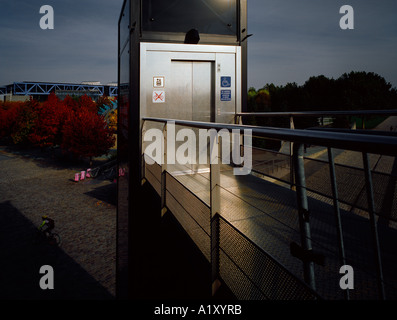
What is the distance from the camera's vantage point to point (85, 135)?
1239 inches

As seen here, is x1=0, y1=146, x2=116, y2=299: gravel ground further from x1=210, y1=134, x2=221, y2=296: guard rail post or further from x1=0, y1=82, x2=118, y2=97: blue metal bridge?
x1=0, y1=82, x2=118, y2=97: blue metal bridge

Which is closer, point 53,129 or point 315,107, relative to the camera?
point 53,129

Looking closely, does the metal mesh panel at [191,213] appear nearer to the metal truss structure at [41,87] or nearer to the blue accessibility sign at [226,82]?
the blue accessibility sign at [226,82]

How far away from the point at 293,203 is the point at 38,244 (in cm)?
1802

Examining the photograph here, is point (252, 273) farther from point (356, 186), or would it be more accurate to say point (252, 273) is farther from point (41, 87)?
point (41, 87)

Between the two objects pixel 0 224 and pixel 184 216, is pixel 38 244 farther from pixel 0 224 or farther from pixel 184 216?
pixel 184 216

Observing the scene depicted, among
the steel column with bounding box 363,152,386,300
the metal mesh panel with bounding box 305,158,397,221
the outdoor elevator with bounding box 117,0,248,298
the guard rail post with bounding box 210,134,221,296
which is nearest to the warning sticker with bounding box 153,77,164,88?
the outdoor elevator with bounding box 117,0,248,298

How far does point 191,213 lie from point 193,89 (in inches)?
179

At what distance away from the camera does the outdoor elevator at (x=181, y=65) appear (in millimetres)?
5984

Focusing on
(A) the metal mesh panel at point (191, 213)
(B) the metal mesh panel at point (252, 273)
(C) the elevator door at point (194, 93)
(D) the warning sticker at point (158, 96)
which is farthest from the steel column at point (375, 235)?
(D) the warning sticker at point (158, 96)

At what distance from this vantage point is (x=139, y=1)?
585cm

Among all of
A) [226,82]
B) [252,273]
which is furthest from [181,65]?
[252,273]

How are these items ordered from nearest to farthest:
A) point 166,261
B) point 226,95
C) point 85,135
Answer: point 166,261
point 226,95
point 85,135

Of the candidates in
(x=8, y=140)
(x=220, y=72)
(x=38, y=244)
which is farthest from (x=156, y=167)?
(x=8, y=140)
